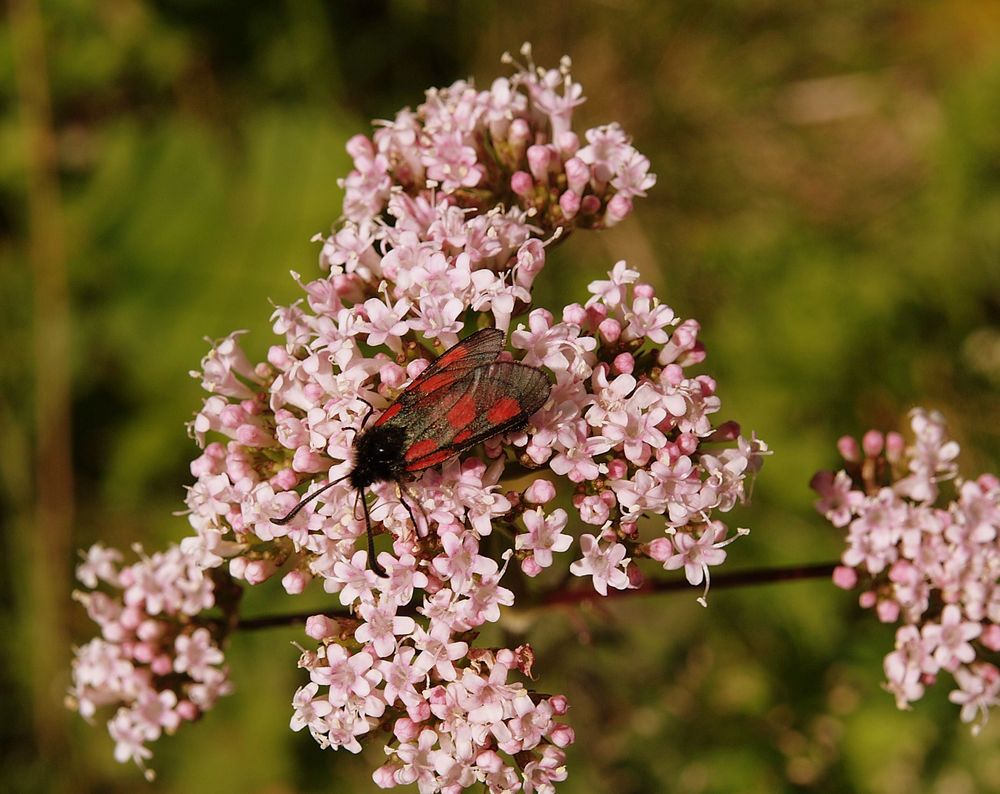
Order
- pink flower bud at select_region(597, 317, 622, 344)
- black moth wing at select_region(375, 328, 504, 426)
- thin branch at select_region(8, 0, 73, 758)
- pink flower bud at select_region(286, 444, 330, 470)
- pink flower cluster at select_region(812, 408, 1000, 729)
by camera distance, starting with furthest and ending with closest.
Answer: thin branch at select_region(8, 0, 73, 758) < pink flower cluster at select_region(812, 408, 1000, 729) < pink flower bud at select_region(597, 317, 622, 344) < pink flower bud at select_region(286, 444, 330, 470) < black moth wing at select_region(375, 328, 504, 426)

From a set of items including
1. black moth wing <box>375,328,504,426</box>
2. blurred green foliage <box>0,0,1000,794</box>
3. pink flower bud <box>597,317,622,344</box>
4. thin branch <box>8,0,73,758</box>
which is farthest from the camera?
thin branch <box>8,0,73,758</box>

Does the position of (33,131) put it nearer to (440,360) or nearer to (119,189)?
(119,189)

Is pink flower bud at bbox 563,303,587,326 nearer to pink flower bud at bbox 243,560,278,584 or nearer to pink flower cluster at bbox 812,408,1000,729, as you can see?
pink flower cluster at bbox 812,408,1000,729

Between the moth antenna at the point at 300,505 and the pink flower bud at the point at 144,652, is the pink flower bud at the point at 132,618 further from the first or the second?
the moth antenna at the point at 300,505

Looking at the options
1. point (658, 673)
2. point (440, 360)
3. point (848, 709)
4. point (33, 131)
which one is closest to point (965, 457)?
point (848, 709)

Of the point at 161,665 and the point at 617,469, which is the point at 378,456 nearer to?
the point at 617,469

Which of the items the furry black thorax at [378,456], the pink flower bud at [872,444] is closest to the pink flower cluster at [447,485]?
the furry black thorax at [378,456]

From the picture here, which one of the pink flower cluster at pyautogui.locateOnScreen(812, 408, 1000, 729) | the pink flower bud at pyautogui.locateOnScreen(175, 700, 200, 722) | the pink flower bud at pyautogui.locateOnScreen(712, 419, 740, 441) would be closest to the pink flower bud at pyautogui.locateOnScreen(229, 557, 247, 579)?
the pink flower bud at pyautogui.locateOnScreen(175, 700, 200, 722)
